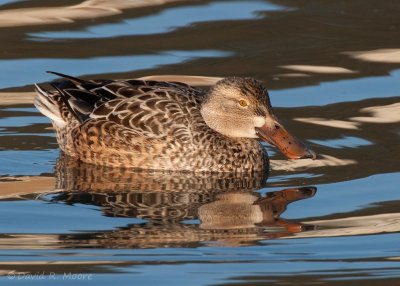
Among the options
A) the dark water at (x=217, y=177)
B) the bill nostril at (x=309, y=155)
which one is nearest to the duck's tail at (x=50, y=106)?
the dark water at (x=217, y=177)

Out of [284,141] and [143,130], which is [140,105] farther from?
[284,141]

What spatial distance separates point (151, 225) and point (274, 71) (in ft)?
17.7

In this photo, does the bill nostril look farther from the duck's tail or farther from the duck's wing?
the duck's tail

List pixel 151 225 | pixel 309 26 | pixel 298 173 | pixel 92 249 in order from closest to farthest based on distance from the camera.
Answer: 1. pixel 92 249
2. pixel 151 225
3. pixel 298 173
4. pixel 309 26

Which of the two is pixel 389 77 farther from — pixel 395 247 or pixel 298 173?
pixel 395 247

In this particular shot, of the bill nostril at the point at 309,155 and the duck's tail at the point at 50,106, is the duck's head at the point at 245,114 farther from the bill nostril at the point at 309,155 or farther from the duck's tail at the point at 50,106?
the duck's tail at the point at 50,106

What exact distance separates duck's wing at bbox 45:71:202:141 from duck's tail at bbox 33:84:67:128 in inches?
9.1

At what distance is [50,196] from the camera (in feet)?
41.1

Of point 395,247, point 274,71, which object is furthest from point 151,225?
point 274,71

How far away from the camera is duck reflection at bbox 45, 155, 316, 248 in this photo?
11.3 m

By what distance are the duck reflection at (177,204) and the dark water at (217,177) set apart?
19mm

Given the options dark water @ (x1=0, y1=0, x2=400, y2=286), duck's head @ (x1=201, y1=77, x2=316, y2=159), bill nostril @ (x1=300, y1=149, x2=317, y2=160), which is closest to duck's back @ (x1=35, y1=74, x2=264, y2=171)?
duck's head @ (x1=201, y1=77, x2=316, y2=159)

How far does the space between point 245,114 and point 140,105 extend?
0.99 meters

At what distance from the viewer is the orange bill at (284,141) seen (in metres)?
13.4
